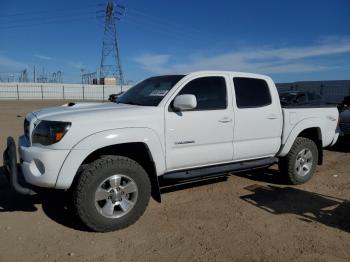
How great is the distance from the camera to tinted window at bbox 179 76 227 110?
4684 millimetres

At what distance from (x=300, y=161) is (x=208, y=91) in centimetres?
233

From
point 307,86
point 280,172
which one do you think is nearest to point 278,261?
point 280,172

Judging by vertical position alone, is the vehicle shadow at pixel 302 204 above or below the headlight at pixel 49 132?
below

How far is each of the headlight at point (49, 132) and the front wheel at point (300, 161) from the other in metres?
3.75

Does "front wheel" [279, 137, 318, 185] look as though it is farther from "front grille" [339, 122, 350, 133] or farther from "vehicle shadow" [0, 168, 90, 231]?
"front grille" [339, 122, 350, 133]

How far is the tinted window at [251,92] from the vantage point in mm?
5117

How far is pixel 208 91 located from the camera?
4.83 meters

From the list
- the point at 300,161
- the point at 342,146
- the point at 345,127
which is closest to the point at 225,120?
the point at 300,161

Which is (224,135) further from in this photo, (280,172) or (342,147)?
(342,147)

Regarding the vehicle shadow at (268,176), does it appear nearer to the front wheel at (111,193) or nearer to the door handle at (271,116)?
the door handle at (271,116)

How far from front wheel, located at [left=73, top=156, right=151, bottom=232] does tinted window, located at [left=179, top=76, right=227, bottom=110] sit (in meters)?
1.25

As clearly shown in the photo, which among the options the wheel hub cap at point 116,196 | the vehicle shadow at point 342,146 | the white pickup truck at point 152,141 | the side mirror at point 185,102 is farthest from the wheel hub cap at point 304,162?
the vehicle shadow at point 342,146

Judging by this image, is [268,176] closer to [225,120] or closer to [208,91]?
[225,120]

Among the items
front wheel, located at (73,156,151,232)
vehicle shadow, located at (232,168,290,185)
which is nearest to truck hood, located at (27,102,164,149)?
front wheel, located at (73,156,151,232)
